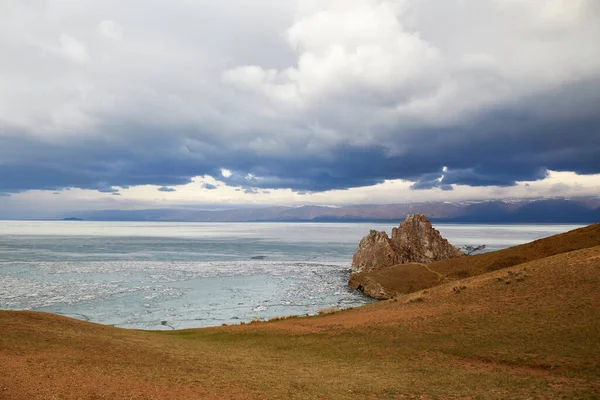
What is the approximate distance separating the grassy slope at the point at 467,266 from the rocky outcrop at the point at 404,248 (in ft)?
37.6

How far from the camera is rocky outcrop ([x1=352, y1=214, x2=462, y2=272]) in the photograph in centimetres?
7438

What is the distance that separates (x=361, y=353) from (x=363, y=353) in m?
0.12

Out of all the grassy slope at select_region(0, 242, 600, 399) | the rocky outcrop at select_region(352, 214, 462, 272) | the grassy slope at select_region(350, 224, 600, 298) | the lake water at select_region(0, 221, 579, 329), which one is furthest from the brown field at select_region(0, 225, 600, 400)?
the rocky outcrop at select_region(352, 214, 462, 272)

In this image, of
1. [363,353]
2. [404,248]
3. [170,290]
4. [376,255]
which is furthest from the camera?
[404,248]

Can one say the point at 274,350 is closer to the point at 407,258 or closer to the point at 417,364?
the point at 417,364

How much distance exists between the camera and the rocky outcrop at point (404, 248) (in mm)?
74375

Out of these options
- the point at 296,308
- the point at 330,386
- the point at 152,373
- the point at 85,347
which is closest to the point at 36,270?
the point at 296,308

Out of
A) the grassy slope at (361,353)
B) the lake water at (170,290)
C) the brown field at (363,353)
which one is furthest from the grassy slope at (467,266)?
the grassy slope at (361,353)

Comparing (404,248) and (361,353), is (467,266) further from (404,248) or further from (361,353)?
(361,353)

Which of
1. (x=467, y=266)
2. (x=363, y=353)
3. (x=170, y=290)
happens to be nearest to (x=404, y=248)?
(x=467, y=266)

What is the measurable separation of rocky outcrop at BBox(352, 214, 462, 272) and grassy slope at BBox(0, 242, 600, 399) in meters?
39.9

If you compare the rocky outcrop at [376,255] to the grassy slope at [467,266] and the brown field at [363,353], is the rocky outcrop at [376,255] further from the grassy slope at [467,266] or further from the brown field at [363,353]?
the brown field at [363,353]

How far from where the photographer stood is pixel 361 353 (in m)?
24.1

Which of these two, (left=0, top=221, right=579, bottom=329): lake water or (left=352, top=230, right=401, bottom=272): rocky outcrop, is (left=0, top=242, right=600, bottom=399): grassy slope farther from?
(left=352, top=230, right=401, bottom=272): rocky outcrop
